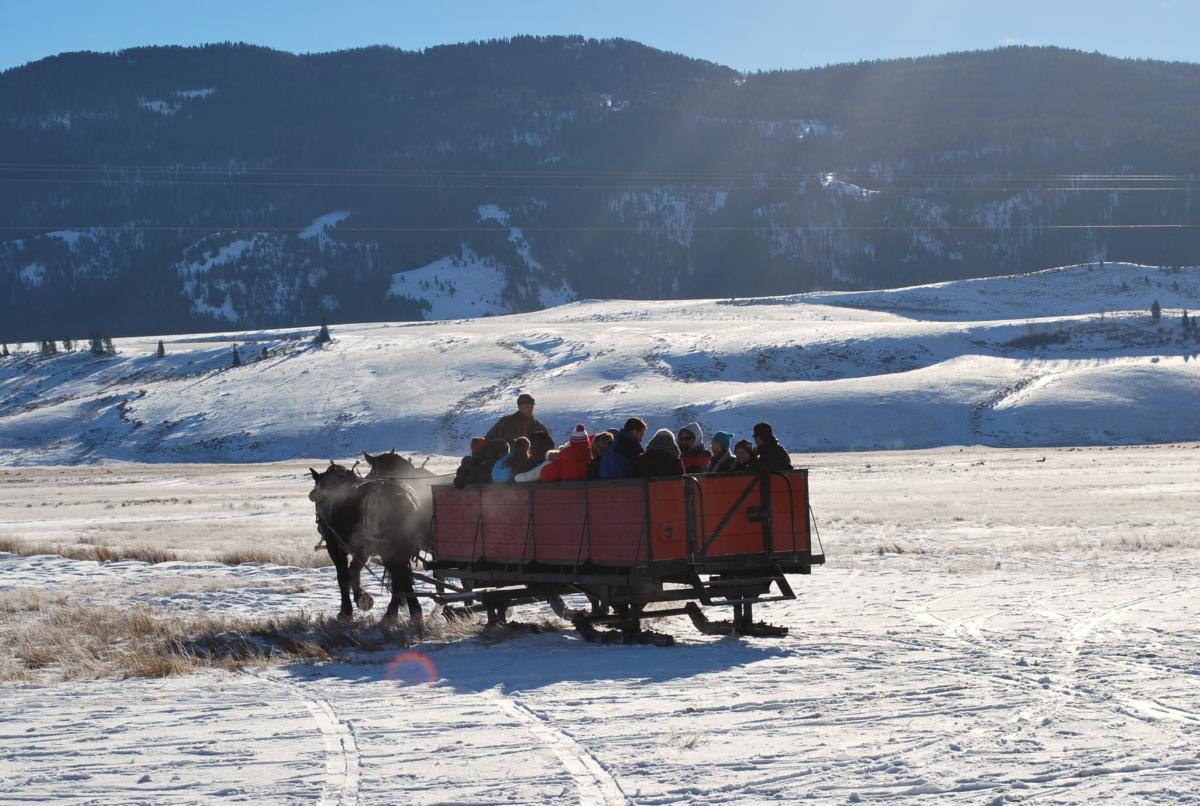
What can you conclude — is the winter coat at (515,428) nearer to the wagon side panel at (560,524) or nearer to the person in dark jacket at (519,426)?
the person in dark jacket at (519,426)

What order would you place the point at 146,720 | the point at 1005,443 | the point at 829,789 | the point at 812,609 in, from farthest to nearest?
the point at 1005,443 < the point at 812,609 < the point at 146,720 < the point at 829,789

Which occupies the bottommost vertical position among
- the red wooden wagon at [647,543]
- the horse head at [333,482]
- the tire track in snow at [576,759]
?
the tire track in snow at [576,759]

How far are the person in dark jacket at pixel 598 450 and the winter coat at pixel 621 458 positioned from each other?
0.11 meters

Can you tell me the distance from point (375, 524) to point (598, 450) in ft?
10.3

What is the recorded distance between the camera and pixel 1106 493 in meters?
34.3

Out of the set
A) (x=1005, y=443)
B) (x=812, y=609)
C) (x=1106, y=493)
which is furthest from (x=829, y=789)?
(x=1005, y=443)

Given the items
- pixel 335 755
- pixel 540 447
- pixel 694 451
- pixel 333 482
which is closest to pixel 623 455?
pixel 694 451

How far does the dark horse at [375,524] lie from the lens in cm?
1464

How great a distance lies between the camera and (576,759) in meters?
7.79

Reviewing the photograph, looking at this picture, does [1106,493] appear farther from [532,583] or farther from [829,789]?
[829,789]

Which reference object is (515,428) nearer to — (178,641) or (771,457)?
(771,457)

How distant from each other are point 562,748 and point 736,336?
8368 centimetres

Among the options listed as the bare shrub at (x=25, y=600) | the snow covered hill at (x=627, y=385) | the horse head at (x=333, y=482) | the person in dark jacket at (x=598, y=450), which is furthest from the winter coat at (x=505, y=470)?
the snow covered hill at (x=627, y=385)

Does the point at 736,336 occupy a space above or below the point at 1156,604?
above
